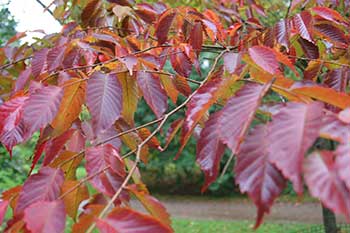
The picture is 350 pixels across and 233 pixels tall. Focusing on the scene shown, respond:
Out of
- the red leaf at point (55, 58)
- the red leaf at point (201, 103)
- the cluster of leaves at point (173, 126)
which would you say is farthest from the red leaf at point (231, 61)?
the red leaf at point (55, 58)

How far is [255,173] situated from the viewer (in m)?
0.49

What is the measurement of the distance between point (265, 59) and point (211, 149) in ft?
0.74

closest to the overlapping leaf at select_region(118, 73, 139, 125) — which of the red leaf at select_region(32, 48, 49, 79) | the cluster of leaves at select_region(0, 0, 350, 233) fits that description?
the cluster of leaves at select_region(0, 0, 350, 233)

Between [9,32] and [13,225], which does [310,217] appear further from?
[13,225]

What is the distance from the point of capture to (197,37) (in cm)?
128

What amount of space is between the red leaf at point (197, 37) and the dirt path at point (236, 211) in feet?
21.0

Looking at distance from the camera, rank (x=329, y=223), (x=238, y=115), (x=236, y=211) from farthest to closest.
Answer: (x=236, y=211) < (x=329, y=223) < (x=238, y=115)

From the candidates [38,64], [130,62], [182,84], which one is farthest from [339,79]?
[38,64]

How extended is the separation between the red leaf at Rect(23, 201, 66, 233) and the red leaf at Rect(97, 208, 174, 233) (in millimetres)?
72

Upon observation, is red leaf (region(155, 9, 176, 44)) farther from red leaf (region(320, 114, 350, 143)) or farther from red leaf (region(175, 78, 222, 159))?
red leaf (region(320, 114, 350, 143))

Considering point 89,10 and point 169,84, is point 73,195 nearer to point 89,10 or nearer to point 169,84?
point 169,84

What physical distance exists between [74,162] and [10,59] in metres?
1.18

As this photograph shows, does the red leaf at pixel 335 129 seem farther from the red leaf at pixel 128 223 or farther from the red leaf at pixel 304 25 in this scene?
the red leaf at pixel 304 25

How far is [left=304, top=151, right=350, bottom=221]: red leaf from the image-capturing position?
431mm
